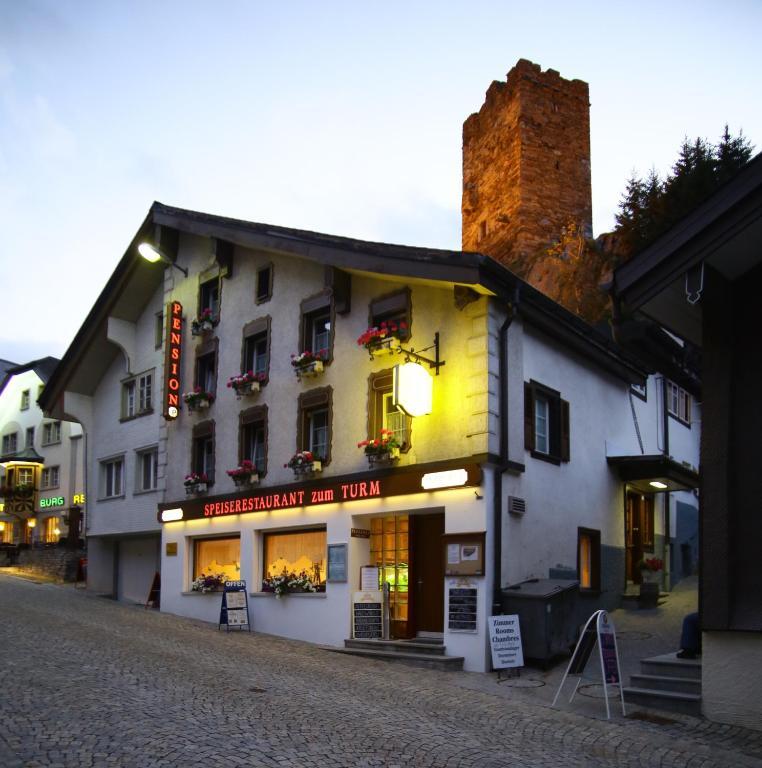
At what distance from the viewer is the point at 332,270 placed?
18766 mm

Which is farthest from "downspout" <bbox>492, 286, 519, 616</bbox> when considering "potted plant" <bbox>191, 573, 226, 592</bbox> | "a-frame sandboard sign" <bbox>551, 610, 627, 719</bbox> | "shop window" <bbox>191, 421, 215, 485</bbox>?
"shop window" <bbox>191, 421, 215, 485</bbox>

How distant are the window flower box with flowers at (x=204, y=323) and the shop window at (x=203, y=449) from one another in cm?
240

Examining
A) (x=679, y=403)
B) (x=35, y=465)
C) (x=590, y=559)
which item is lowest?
(x=590, y=559)

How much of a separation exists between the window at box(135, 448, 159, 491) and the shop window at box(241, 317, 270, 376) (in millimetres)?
5518

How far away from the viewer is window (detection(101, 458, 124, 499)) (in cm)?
2766

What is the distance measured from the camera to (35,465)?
4553 centimetres

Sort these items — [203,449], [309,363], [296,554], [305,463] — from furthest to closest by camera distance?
[203,449] → [296,554] → [309,363] → [305,463]

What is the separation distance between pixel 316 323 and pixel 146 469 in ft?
29.8

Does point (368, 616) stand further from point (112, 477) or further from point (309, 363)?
point (112, 477)

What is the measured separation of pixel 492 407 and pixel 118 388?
16040 millimetres

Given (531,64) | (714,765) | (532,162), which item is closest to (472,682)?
(714,765)

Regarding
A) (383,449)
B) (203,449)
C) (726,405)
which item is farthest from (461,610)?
(203,449)

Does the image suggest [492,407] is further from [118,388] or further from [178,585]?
[118,388]

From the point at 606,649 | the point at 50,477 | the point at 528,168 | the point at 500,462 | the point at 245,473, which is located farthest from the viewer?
the point at 528,168
